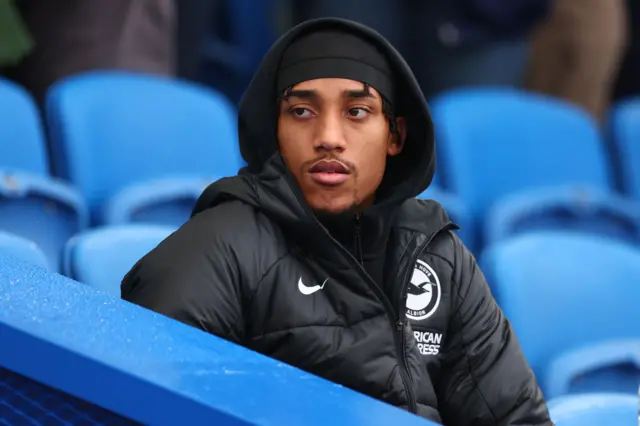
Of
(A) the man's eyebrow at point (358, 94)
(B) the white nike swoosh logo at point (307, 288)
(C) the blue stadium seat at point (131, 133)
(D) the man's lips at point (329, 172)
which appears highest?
(C) the blue stadium seat at point (131, 133)

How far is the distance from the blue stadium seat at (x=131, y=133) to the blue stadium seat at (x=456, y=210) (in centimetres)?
64

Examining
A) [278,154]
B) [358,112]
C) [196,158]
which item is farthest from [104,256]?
[196,158]

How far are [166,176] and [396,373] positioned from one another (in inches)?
64.4

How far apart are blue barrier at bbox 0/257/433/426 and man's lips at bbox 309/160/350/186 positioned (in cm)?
65

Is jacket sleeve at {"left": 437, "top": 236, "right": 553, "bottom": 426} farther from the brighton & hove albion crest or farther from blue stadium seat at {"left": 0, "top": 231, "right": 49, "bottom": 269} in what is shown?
blue stadium seat at {"left": 0, "top": 231, "right": 49, "bottom": 269}

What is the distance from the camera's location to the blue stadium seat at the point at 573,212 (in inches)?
127

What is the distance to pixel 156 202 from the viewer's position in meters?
2.83

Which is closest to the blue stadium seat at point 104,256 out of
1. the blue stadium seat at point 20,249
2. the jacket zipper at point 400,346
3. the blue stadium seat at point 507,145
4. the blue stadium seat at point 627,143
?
the blue stadium seat at point 20,249

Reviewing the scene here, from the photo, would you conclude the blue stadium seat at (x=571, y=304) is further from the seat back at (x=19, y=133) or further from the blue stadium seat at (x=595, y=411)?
the seat back at (x=19, y=133)

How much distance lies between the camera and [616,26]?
4078 mm

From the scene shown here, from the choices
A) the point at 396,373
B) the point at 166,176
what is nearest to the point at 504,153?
the point at 166,176

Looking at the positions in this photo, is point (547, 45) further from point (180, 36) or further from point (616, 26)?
point (180, 36)

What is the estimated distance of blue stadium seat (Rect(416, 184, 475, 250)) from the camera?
310 cm

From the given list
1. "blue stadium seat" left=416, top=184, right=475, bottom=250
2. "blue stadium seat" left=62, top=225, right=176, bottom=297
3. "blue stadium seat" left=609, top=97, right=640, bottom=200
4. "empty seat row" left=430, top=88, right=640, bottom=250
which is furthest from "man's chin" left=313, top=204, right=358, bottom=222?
"blue stadium seat" left=609, top=97, right=640, bottom=200
